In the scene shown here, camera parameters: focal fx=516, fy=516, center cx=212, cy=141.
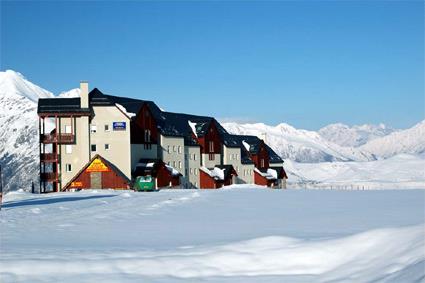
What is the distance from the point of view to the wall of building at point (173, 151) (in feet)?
224

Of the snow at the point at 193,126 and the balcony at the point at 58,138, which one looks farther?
the snow at the point at 193,126

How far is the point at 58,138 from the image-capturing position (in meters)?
59.2

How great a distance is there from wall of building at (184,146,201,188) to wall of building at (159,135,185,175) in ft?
5.49

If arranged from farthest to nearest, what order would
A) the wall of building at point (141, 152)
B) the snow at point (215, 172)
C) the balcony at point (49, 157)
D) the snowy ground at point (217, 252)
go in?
the snow at point (215, 172) < the wall of building at point (141, 152) < the balcony at point (49, 157) < the snowy ground at point (217, 252)

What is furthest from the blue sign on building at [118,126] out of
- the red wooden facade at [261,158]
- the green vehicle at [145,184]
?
the red wooden facade at [261,158]

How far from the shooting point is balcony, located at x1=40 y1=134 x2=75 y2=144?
194 feet

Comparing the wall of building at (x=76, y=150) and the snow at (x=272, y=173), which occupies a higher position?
the wall of building at (x=76, y=150)

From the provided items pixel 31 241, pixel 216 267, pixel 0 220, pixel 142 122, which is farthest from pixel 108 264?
pixel 142 122

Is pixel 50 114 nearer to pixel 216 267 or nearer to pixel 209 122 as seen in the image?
pixel 209 122

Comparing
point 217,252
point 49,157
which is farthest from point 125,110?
point 217,252

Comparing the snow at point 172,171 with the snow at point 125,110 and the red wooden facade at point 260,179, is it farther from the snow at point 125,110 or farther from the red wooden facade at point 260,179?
the red wooden facade at point 260,179

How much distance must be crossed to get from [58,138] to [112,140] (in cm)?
609

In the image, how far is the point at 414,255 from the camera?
35.7 feet

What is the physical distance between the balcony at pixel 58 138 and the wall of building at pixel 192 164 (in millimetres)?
17998
